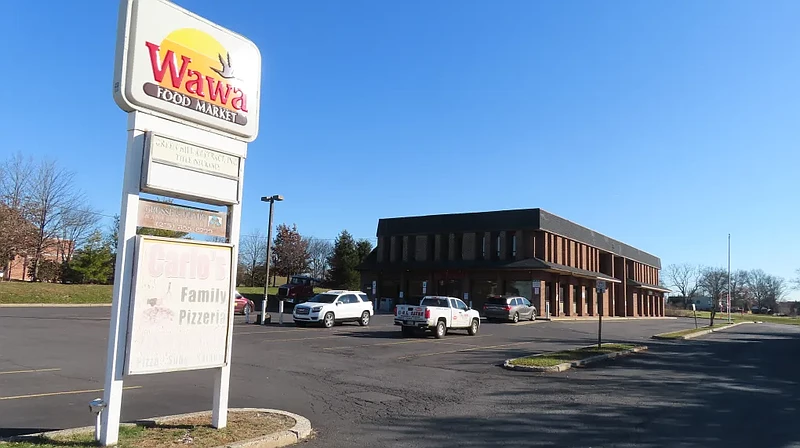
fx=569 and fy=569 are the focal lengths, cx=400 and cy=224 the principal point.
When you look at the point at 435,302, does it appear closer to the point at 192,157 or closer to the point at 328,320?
the point at 328,320

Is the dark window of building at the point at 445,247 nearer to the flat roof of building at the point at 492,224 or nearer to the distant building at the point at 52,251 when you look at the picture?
the flat roof of building at the point at 492,224

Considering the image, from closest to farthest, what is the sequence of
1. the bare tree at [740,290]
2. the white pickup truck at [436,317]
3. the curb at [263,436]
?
1. the curb at [263,436]
2. the white pickup truck at [436,317]
3. the bare tree at [740,290]

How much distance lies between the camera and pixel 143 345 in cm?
653

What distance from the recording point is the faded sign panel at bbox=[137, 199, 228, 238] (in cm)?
671

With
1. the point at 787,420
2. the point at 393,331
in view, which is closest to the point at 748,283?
the point at 393,331

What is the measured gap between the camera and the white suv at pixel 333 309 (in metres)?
26.0

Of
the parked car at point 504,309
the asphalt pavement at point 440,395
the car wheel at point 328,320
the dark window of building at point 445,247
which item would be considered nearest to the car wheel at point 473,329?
the car wheel at point 328,320

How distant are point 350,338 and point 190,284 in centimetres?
1493

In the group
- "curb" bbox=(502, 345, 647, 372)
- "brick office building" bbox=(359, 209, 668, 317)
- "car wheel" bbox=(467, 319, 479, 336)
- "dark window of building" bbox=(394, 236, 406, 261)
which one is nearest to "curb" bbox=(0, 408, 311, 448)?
"curb" bbox=(502, 345, 647, 372)

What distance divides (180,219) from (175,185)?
0.42 meters

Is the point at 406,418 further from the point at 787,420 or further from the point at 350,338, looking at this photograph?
the point at 350,338

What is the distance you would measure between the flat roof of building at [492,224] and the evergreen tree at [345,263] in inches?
546

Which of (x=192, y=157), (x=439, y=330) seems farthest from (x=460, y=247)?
(x=192, y=157)

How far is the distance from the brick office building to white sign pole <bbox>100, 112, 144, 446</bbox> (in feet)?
126
